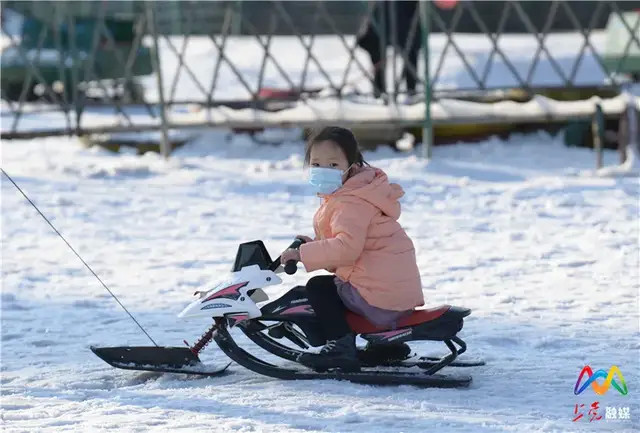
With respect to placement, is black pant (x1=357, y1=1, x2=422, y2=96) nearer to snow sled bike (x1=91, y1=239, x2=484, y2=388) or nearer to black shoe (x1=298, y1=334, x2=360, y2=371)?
snow sled bike (x1=91, y1=239, x2=484, y2=388)

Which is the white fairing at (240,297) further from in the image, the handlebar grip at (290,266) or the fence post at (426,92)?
the fence post at (426,92)

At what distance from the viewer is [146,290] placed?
21.0 feet

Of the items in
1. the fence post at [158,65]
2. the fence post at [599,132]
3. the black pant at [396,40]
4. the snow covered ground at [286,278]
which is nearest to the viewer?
the snow covered ground at [286,278]

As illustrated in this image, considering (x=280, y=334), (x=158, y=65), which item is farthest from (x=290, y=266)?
(x=158, y=65)

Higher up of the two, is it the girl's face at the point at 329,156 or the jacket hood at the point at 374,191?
the girl's face at the point at 329,156

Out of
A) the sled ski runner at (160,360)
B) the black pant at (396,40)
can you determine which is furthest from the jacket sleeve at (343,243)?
the black pant at (396,40)

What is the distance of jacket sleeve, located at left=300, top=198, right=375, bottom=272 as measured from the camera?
438 cm

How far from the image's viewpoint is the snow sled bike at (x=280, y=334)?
4.41 m

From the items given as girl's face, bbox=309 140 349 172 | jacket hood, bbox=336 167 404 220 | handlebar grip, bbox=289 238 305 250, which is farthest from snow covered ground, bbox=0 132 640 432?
girl's face, bbox=309 140 349 172

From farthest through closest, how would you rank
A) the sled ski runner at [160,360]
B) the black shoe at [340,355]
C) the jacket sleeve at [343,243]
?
the sled ski runner at [160,360]
the black shoe at [340,355]
the jacket sleeve at [343,243]

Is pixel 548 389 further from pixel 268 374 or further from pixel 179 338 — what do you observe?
pixel 179 338

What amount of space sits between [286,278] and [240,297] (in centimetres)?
214

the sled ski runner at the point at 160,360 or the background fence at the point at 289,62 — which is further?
the background fence at the point at 289,62

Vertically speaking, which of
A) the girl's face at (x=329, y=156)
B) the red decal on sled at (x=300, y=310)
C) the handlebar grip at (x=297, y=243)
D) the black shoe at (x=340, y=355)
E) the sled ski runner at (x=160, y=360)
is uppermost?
the girl's face at (x=329, y=156)
